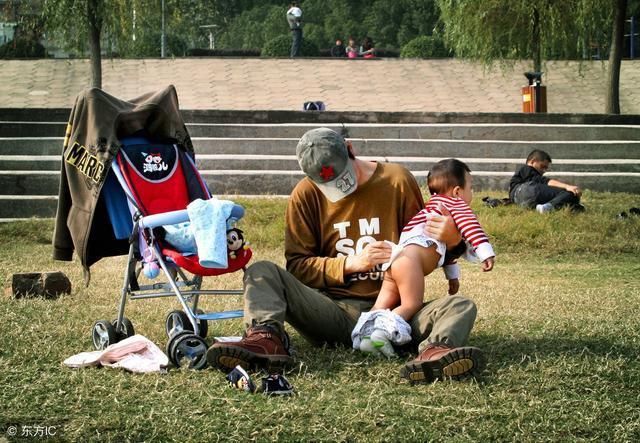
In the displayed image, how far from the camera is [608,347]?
6.08m

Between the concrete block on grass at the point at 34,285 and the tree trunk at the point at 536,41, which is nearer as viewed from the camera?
the concrete block on grass at the point at 34,285

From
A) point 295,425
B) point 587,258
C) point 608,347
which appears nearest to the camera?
point 295,425

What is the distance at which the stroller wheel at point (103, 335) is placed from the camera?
244 inches

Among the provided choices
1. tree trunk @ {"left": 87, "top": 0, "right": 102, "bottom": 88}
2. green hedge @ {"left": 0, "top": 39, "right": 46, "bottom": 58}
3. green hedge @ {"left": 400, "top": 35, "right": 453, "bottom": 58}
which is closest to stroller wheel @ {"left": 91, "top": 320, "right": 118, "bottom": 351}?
tree trunk @ {"left": 87, "top": 0, "right": 102, "bottom": 88}

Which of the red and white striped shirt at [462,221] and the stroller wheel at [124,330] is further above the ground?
the red and white striped shirt at [462,221]

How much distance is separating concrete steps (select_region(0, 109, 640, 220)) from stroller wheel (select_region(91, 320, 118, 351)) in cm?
855

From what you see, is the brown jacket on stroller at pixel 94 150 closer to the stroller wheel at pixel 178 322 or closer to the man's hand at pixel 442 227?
the stroller wheel at pixel 178 322

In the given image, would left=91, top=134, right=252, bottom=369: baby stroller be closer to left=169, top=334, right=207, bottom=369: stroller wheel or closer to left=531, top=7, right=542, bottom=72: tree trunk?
left=169, top=334, right=207, bottom=369: stroller wheel

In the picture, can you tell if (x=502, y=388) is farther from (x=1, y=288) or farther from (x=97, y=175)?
(x=1, y=288)

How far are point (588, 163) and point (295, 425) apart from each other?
12.7 meters

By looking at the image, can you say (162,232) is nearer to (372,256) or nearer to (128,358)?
(128,358)

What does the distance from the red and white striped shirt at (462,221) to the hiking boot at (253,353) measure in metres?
0.98

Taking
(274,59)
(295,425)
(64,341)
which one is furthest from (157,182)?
(274,59)

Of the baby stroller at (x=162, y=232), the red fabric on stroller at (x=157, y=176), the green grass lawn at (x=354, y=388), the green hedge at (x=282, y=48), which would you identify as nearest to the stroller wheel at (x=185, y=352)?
the baby stroller at (x=162, y=232)
